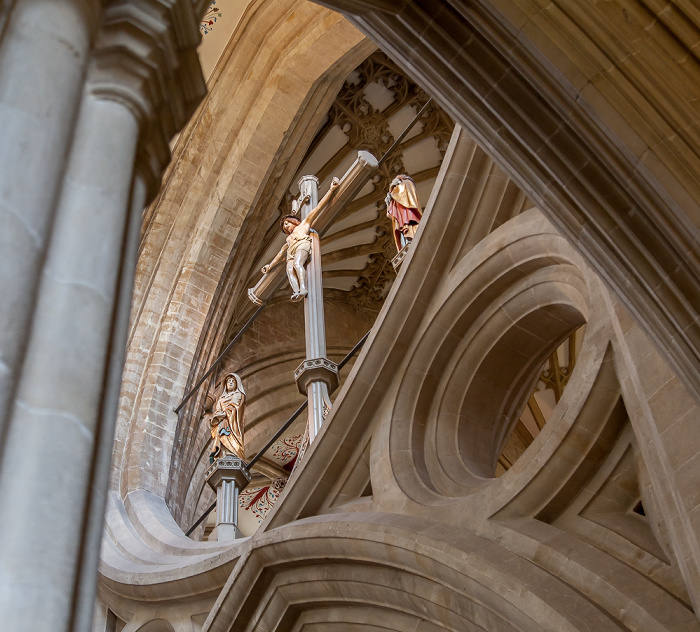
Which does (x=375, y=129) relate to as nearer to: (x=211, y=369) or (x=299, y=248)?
(x=211, y=369)

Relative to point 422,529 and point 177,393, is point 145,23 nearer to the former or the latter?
point 422,529

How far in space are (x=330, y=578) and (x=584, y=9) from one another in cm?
328

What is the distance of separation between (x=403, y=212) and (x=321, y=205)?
110cm

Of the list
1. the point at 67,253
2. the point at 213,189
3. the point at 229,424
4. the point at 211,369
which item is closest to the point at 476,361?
the point at 229,424

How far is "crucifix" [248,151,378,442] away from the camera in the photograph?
703cm

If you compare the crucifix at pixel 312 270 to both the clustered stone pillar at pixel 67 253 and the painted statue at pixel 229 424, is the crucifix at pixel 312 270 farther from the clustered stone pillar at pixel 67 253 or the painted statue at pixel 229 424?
the clustered stone pillar at pixel 67 253

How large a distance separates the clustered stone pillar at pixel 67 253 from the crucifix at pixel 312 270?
4780mm

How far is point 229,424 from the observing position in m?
8.20

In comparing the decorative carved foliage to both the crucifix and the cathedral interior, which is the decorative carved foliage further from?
the cathedral interior

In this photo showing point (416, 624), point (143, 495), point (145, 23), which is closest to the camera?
point (145, 23)

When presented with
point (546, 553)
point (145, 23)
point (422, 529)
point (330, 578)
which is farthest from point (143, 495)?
point (145, 23)

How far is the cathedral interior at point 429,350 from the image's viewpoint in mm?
1612

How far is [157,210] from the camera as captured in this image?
442 inches

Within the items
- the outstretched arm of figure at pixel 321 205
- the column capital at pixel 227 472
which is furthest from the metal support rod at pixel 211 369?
the column capital at pixel 227 472
